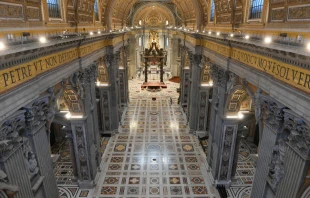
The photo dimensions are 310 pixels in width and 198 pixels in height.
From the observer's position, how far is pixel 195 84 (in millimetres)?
14508

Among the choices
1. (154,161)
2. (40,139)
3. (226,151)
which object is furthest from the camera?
(154,161)

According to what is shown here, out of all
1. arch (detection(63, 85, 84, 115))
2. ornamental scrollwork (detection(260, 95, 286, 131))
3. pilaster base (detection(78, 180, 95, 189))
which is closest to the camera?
ornamental scrollwork (detection(260, 95, 286, 131))

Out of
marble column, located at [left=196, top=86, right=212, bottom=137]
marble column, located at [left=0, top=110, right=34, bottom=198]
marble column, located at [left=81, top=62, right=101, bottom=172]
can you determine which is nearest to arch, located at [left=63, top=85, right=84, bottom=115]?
marble column, located at [left=81, top=62, right=101, bottom=172]

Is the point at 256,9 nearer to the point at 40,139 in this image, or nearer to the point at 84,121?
the point at 84,121

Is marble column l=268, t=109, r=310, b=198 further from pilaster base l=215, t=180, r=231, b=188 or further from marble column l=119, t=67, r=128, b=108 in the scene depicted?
marble column l=119, t=67, r=128, b=108

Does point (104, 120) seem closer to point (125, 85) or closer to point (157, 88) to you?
point (125, 85)

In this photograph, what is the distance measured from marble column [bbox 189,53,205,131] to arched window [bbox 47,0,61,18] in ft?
24.9

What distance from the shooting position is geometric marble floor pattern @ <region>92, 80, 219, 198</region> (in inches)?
407

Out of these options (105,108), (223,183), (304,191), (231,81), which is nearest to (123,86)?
(105,108)

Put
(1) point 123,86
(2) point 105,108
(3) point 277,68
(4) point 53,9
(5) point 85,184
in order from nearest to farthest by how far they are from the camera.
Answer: (3) point 277,68 < (4) point 53,9 < (5) point 85,184 < (2) point 105,108 < (1) point 123,86

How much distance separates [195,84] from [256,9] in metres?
6.60

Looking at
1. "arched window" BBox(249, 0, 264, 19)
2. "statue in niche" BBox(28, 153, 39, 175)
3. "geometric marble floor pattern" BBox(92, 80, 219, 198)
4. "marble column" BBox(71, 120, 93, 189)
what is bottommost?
"geometric marble floor pattern" BBox(92, 80, 219, 198)

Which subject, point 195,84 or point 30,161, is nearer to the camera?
point 30,161

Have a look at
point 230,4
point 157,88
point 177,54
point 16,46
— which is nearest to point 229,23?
point 230,4
